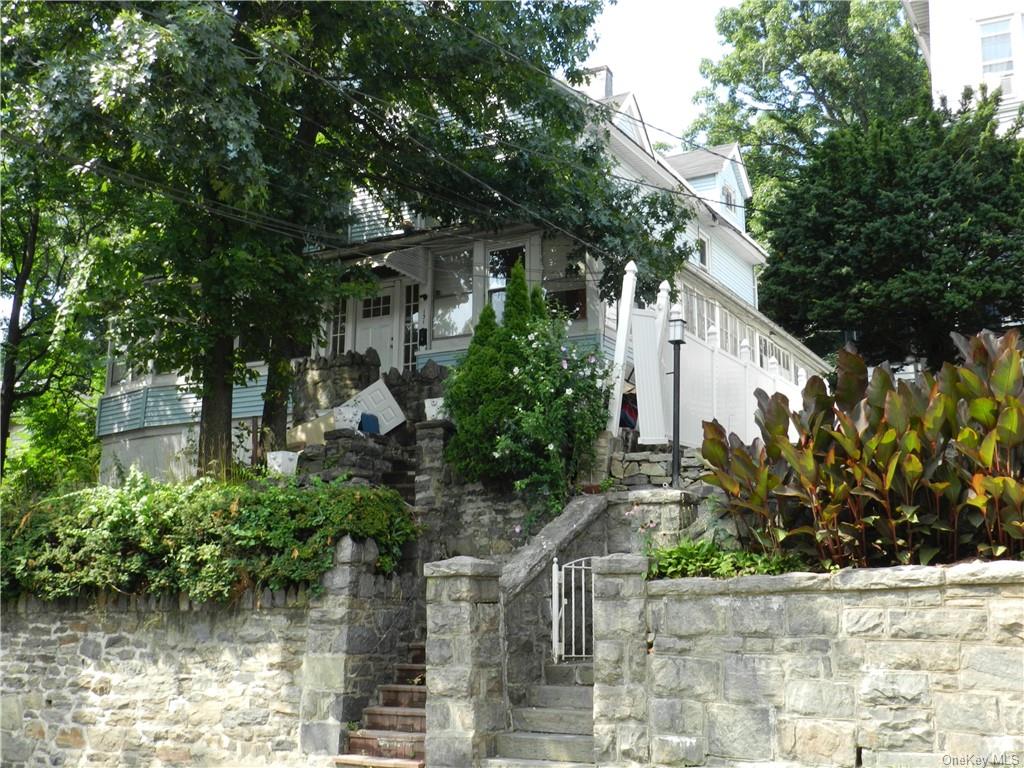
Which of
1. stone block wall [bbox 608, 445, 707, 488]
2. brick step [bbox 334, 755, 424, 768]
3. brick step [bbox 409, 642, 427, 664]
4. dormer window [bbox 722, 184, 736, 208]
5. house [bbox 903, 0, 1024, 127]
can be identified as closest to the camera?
brick step [bbox 334, 755, 424, 768]

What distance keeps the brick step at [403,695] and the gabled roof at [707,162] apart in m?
17.6

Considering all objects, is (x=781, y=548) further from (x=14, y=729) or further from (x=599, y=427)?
(x=14, y=729)

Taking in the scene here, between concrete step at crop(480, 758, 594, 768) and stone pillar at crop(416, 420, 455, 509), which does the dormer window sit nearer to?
stone pillar at crop(416, 420, 455, 509)

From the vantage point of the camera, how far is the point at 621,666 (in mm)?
8023

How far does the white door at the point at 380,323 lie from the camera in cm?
1792

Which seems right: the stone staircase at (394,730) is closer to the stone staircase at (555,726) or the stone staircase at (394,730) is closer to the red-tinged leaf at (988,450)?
the stone staircase at (555,726)

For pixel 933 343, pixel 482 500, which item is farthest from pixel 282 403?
pixel 933 343

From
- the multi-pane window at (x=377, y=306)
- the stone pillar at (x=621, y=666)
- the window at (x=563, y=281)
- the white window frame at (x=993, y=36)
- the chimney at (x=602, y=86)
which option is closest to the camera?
the stone pillar at (x=621, y=666)

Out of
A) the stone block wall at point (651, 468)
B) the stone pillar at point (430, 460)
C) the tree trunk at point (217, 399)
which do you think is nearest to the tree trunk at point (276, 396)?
the tree trunk at point (217, 399)

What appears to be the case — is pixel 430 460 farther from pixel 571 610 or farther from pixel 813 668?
pixel 813 668

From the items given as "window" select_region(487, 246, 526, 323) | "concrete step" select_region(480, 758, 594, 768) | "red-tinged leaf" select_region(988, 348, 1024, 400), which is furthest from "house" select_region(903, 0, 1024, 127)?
"concrete step" select_region(480, 758, 594, 768)

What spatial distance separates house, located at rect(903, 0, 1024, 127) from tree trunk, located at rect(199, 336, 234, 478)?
15.2 m

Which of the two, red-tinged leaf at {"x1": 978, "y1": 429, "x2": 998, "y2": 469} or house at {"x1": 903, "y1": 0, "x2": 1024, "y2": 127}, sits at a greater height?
house at {"x1": 903, "y1": 0, "x2": 1024, "y2": 127}

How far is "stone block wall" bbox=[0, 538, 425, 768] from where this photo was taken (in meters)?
10.1
